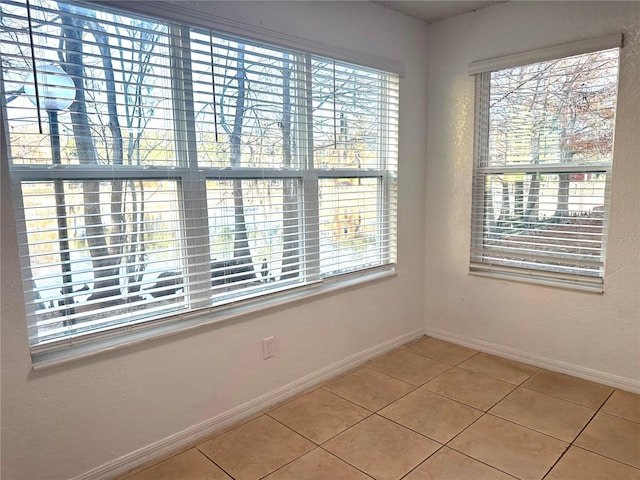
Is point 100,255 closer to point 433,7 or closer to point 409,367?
point 409,367

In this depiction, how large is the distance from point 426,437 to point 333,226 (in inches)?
50.4

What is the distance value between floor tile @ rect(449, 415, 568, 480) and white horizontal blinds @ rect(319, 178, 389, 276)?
119 cm

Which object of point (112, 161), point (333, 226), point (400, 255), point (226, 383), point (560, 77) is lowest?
point (226, 383)

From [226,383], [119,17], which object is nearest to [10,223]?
[119,17]

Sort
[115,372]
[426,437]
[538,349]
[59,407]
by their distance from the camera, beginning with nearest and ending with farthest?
[59,407], [115,372], [426,437], [538,349]

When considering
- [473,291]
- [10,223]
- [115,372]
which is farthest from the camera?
[473,291]

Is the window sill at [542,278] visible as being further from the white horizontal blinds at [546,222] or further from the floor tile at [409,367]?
the floor tile at [409,367]

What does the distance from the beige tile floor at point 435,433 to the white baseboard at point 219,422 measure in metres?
0.05

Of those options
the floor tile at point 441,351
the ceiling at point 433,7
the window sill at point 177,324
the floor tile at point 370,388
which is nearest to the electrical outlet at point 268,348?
the window sill at point 177,324

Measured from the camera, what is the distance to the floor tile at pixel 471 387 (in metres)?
2.48

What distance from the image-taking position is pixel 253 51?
2.21m

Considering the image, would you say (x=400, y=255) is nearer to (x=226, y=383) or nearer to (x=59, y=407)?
(x=226, y=383)

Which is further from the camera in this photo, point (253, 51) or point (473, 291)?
point (473, 291)

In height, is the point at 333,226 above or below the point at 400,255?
above
